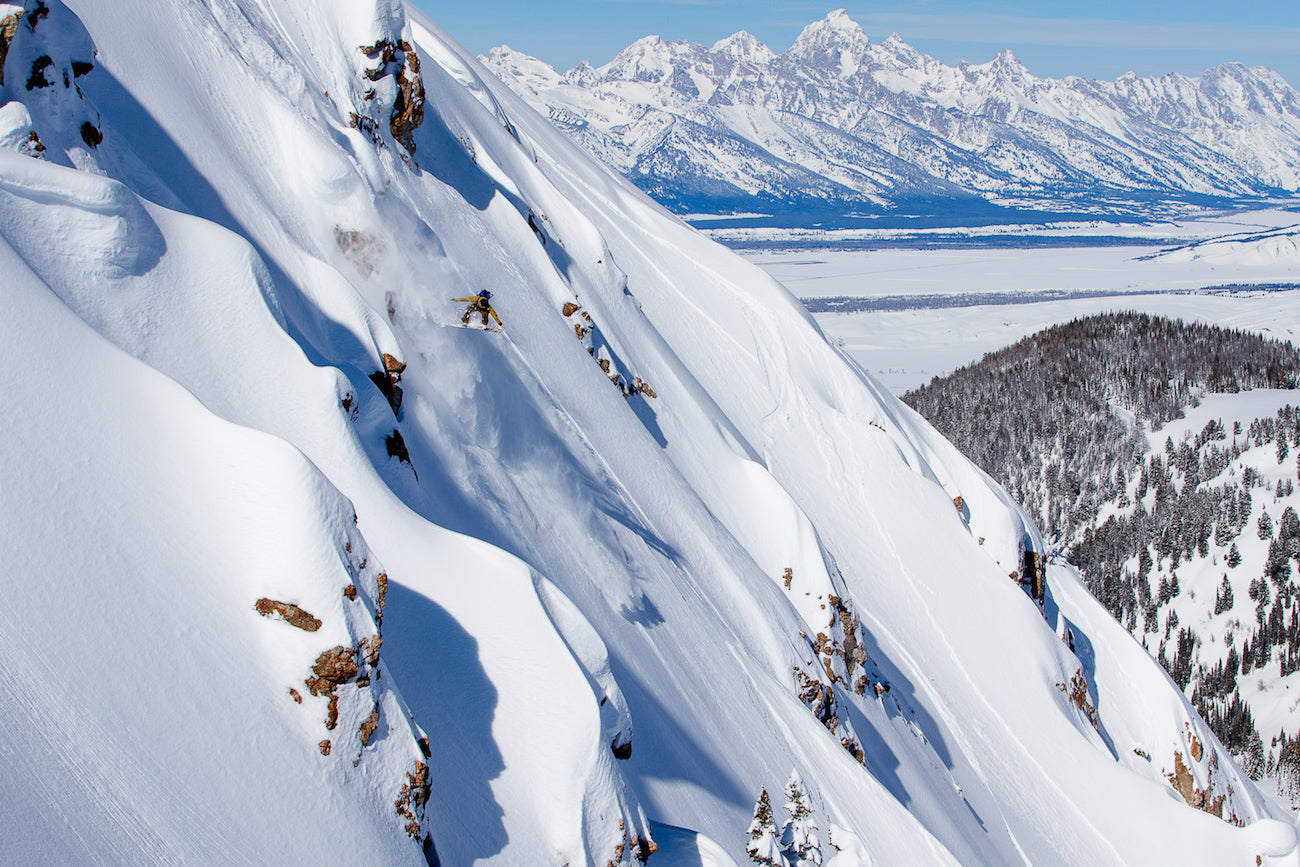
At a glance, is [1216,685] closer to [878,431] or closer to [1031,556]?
[1031,556]

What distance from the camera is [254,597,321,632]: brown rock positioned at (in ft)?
22.6

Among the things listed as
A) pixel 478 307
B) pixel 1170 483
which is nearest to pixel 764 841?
pixel 478 307

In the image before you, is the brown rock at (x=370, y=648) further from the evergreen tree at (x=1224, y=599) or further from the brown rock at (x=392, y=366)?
the evergreen tree at (x=1224, y=599)

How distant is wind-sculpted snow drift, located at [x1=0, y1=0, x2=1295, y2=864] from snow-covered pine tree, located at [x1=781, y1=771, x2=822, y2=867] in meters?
0.80

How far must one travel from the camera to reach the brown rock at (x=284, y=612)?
22.6 ft

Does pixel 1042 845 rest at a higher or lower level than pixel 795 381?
lower

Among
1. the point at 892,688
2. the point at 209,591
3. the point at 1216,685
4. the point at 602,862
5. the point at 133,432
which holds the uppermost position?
the point at 133,432

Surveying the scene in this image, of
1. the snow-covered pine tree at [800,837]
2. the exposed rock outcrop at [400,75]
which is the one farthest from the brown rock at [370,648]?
the exposed rock outcrop at [400,75]

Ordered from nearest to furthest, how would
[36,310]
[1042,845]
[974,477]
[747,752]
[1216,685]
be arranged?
1. [36,310]
2. [747,752]
3. [1042,845]
4. [974,477]
5. [1216,685]

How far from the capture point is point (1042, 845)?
21156 mm

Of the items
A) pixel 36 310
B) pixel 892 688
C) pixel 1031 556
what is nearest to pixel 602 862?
pixel 36 310

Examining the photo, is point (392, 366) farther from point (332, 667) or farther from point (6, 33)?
point (332, 667)

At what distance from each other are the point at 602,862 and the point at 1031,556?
25649 mm

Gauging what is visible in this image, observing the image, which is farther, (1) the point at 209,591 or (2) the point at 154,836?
(1) the point at 209,591
